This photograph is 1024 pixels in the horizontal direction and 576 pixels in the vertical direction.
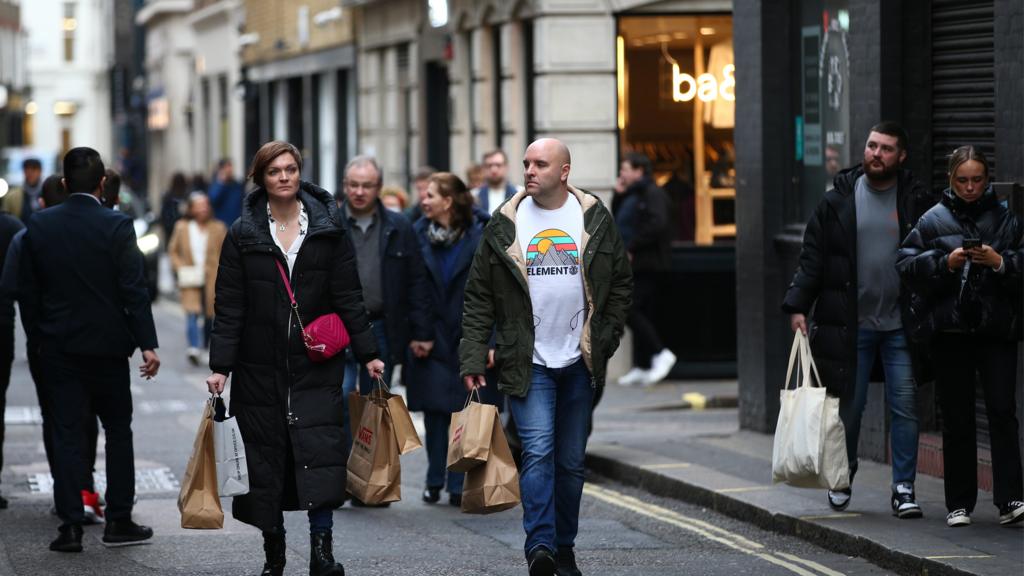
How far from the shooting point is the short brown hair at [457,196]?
11.0 m

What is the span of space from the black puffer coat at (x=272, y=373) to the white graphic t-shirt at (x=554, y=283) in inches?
34.0

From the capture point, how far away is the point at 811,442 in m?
9.55

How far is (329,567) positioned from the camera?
810 cm

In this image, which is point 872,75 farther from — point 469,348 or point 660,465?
point 469,348

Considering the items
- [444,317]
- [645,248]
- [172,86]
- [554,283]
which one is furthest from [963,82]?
[172,86]

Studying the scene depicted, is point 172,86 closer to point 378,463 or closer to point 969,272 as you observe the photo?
point 969,272

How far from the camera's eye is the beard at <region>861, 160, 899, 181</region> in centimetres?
983

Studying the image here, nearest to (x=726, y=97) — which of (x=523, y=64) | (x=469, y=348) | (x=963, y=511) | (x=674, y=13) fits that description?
(x=674, y=13)

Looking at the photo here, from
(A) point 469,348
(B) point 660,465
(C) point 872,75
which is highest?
(C) point 872,75

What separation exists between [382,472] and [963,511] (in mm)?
2932

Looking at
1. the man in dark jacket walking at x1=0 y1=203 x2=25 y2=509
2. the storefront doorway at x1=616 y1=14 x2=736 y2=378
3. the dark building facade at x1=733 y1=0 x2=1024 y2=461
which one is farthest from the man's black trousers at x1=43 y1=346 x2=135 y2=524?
the storefront doorway at x1=616 y1=14 x2=736 y2=378

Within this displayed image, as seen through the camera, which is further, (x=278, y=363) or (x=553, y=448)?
(x=553, y=448)

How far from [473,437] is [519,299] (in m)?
0.60

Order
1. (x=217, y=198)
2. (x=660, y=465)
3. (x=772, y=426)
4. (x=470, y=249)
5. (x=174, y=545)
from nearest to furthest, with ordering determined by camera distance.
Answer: (x=174, y=545), (x=470, y=249), (x=660, y=465), (x=772, y=426), (x=217, y=198)
